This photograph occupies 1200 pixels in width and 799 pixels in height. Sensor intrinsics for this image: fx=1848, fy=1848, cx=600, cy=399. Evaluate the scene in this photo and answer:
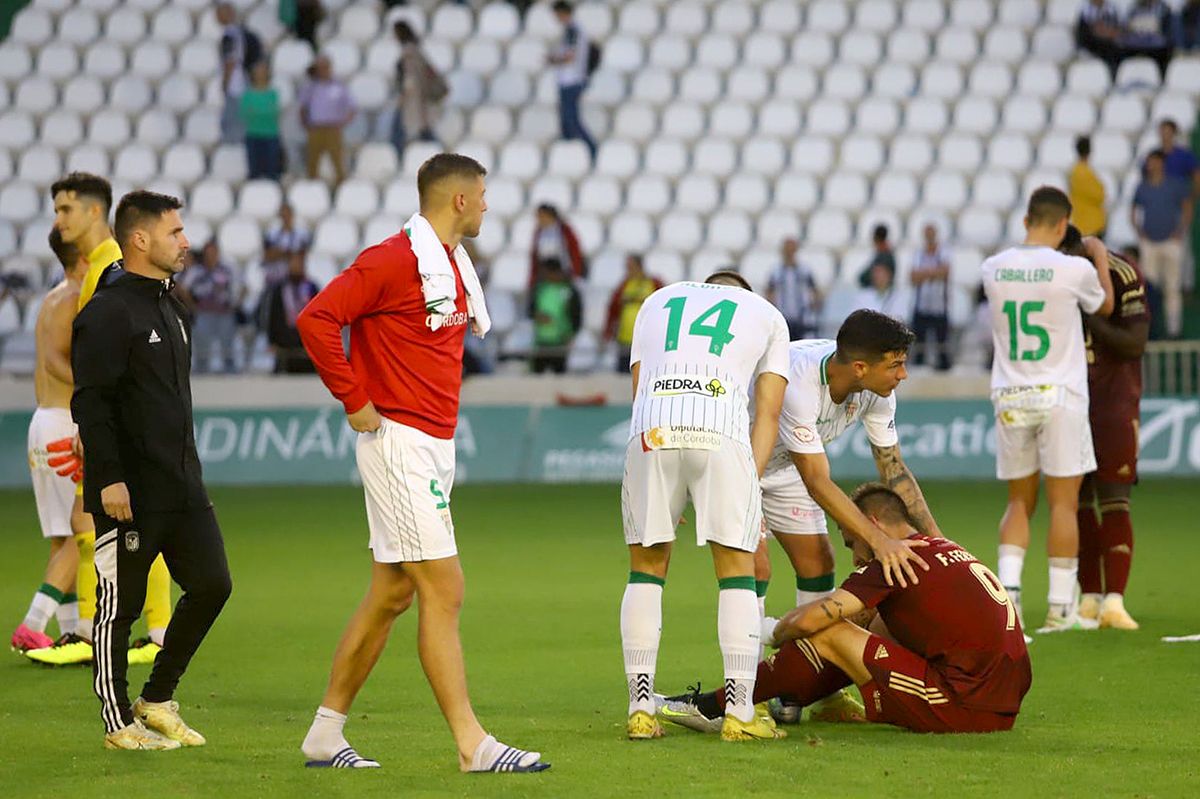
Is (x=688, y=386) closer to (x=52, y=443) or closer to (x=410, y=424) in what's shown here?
(x=410, y=424)

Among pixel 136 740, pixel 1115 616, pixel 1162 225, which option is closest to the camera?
pixel 136 740

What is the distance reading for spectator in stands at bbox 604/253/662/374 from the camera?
20.8 meters

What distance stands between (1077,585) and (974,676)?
12.8ft

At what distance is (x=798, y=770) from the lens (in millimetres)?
6605

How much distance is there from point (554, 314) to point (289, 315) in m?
3.02

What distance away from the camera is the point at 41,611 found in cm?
985

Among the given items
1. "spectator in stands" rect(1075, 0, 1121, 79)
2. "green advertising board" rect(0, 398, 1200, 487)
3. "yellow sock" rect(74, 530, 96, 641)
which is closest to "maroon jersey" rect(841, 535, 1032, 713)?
"yellow sock" rect(74, 530, 96, 641)

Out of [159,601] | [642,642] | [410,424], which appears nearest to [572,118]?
[159,601]

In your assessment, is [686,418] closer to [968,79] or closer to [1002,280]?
[1002,280]

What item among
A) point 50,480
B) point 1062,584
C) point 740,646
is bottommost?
point 1062,584

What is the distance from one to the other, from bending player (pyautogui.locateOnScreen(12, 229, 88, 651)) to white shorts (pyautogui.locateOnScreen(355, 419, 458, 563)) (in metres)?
3.27

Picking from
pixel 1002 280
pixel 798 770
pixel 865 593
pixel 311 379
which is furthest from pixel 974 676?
pixel 311 379

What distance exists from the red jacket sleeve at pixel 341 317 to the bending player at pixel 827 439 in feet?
6.73

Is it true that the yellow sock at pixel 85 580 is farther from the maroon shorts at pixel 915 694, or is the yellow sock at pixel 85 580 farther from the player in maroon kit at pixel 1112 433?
the player in maroon kit at pixel 1112 433
